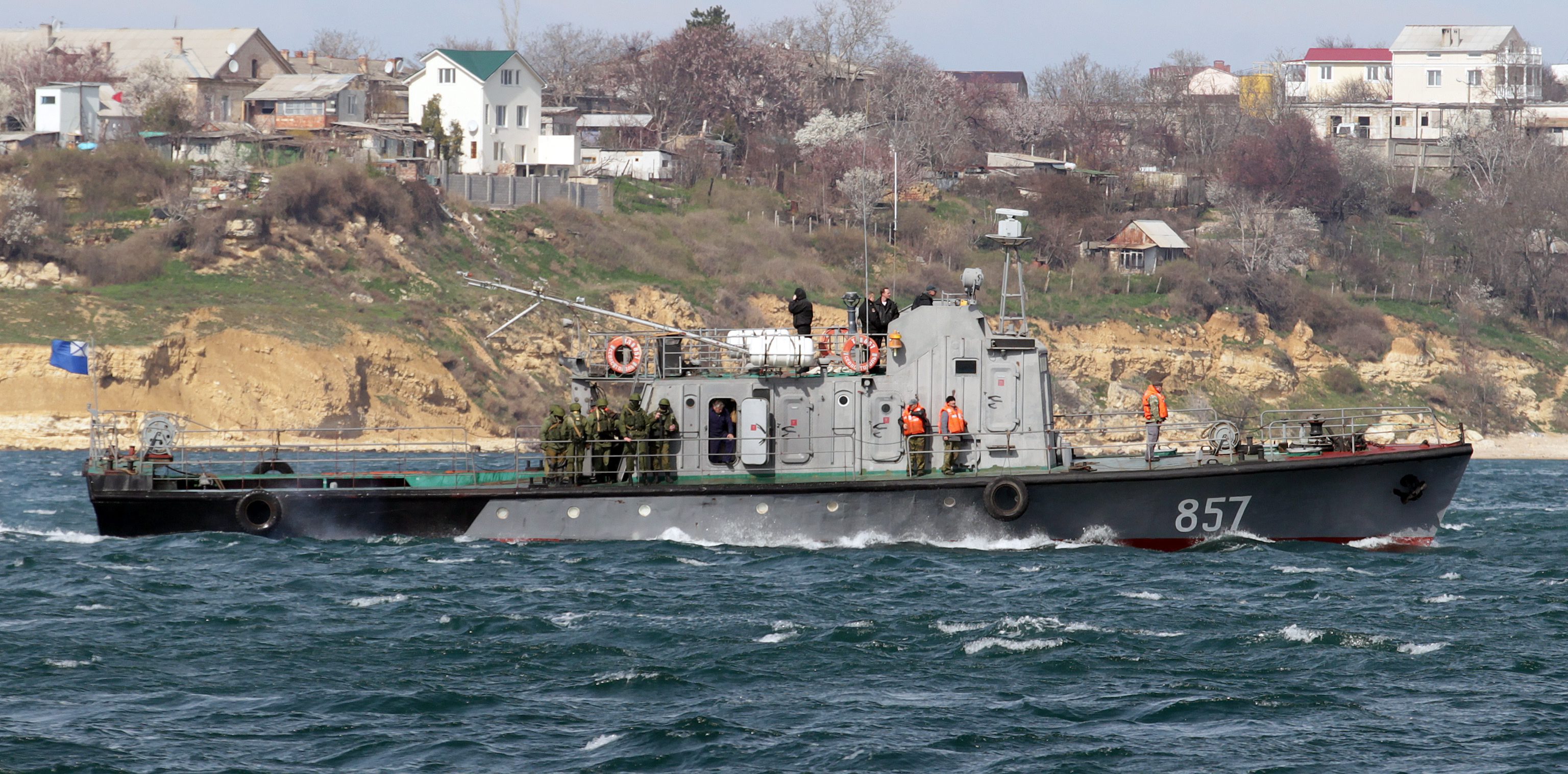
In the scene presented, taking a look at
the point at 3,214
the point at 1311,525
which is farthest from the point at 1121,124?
the point at 1311,525

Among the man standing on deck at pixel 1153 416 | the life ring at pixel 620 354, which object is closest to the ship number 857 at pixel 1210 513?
the man standing on deck at pixel 1153 416

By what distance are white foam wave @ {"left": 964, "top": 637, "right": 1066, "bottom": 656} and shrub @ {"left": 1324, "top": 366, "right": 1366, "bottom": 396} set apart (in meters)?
55.6

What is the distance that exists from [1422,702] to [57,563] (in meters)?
19.4

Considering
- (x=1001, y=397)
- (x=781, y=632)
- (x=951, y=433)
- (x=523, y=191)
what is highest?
(x=523, y=191)

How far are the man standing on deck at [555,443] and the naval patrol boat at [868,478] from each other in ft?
0.38

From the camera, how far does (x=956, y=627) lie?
64.3 ft

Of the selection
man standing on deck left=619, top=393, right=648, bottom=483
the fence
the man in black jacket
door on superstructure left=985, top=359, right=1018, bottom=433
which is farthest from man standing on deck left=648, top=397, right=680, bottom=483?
the fence

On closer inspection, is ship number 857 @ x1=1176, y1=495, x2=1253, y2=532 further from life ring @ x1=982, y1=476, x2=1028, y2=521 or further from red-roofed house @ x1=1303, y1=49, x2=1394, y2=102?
red-roofed house @ x1=1303, y1=49, x2=1394, y2=102

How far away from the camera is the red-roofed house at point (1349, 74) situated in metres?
118

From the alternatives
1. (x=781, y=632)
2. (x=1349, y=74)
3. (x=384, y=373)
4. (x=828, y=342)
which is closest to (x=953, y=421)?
(x=828, y=342)

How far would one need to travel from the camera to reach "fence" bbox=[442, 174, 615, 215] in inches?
2918

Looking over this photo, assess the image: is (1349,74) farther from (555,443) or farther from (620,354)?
(555,443)

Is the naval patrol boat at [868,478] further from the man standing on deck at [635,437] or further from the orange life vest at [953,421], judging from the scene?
the orange life vest at [953,421]

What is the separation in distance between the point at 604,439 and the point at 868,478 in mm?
4193
